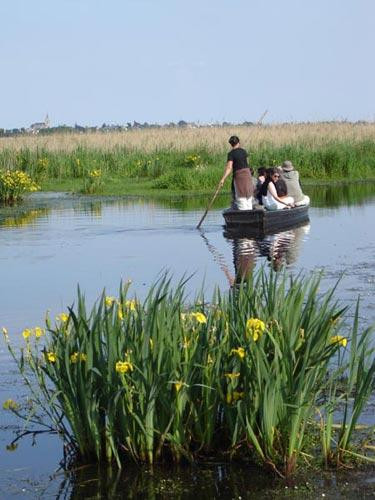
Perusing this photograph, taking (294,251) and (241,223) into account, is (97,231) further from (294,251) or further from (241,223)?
(294,251)

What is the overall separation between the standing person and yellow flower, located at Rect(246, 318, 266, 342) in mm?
16420

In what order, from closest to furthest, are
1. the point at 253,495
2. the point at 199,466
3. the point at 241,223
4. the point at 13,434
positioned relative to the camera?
the point at 253,495
the point at 199,466
the point at 13,434
the point at 241,223

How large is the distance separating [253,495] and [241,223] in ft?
53.8

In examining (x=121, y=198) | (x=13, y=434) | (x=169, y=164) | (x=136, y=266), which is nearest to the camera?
(x=13, y=434)

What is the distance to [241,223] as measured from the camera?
2330 centimetres

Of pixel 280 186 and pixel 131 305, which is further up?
pixel 131 305

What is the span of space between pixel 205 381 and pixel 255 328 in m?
0.57

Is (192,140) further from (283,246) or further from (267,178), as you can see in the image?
(283,246)

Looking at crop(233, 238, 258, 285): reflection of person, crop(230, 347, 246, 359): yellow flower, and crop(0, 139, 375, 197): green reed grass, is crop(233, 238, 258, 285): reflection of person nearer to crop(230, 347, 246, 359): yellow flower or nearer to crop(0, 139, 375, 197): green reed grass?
crop(230, 347, 246, 359): yellow flower

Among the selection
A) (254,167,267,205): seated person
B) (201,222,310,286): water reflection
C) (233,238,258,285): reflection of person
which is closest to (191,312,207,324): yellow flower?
(201,222,310,286): water reflection

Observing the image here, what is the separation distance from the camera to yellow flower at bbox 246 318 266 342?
706cm

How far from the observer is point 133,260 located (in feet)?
63.2

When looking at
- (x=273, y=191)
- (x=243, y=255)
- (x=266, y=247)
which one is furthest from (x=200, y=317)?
(x=273, y=191)

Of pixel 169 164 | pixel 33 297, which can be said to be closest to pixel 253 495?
pixel 33 297
